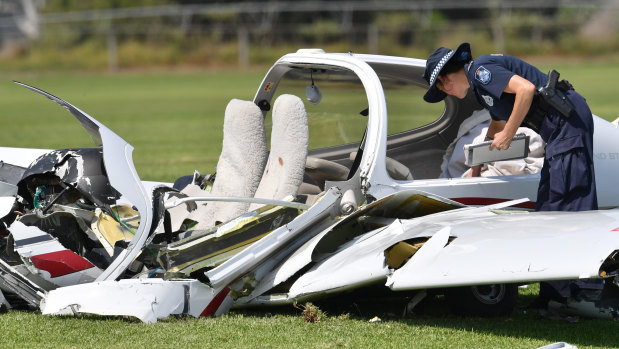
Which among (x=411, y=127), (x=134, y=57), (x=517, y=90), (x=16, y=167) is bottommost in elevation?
(x=134, y=57)

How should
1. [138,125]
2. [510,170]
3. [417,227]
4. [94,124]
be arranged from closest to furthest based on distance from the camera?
1. [417,227]
2. [94,124]
3. [510,170]
4. [138,125]

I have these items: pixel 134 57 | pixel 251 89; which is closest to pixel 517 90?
pixel 251 89

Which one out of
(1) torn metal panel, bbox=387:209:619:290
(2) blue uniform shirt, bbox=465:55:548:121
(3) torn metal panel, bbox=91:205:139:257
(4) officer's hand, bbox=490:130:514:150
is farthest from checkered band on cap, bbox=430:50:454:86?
(3) torn metal panel, bbox=91:205:139:257

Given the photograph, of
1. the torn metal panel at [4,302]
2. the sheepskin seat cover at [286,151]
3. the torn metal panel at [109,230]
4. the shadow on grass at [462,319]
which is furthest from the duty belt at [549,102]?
the torn metal panel at [4,302]

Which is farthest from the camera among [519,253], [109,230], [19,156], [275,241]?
[19,156]

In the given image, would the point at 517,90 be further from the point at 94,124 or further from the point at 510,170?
the point at 94,124

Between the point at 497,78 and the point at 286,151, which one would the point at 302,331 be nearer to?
the point at 286,151

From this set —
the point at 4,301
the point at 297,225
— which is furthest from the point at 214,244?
the point at 4,301

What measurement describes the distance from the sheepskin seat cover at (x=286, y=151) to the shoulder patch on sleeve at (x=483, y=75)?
3.65ft

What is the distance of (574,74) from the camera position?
34.0 meters

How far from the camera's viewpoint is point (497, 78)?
4863 mm

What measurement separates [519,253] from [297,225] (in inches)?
50.1

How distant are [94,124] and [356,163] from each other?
1.58 meters

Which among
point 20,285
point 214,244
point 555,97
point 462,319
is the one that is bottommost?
point 462,319
